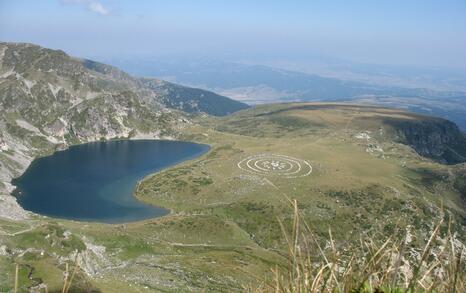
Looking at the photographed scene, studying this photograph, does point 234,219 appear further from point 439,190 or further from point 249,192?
point 439,190

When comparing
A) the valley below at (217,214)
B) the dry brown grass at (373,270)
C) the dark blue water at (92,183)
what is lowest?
the dark blue water at (92,183)

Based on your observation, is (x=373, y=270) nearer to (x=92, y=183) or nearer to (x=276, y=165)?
(x=92, y=183)

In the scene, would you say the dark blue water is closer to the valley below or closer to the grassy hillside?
the valley below

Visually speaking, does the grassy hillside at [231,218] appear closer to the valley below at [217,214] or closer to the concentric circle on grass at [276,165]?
the valley below at [217,214]

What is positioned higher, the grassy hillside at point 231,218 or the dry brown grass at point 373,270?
the dry brown grass at point 373,270

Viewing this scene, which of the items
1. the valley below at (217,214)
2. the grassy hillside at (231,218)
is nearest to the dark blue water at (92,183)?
the valley below at (217,214)

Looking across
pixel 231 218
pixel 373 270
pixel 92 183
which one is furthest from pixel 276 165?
pixel 373 270
